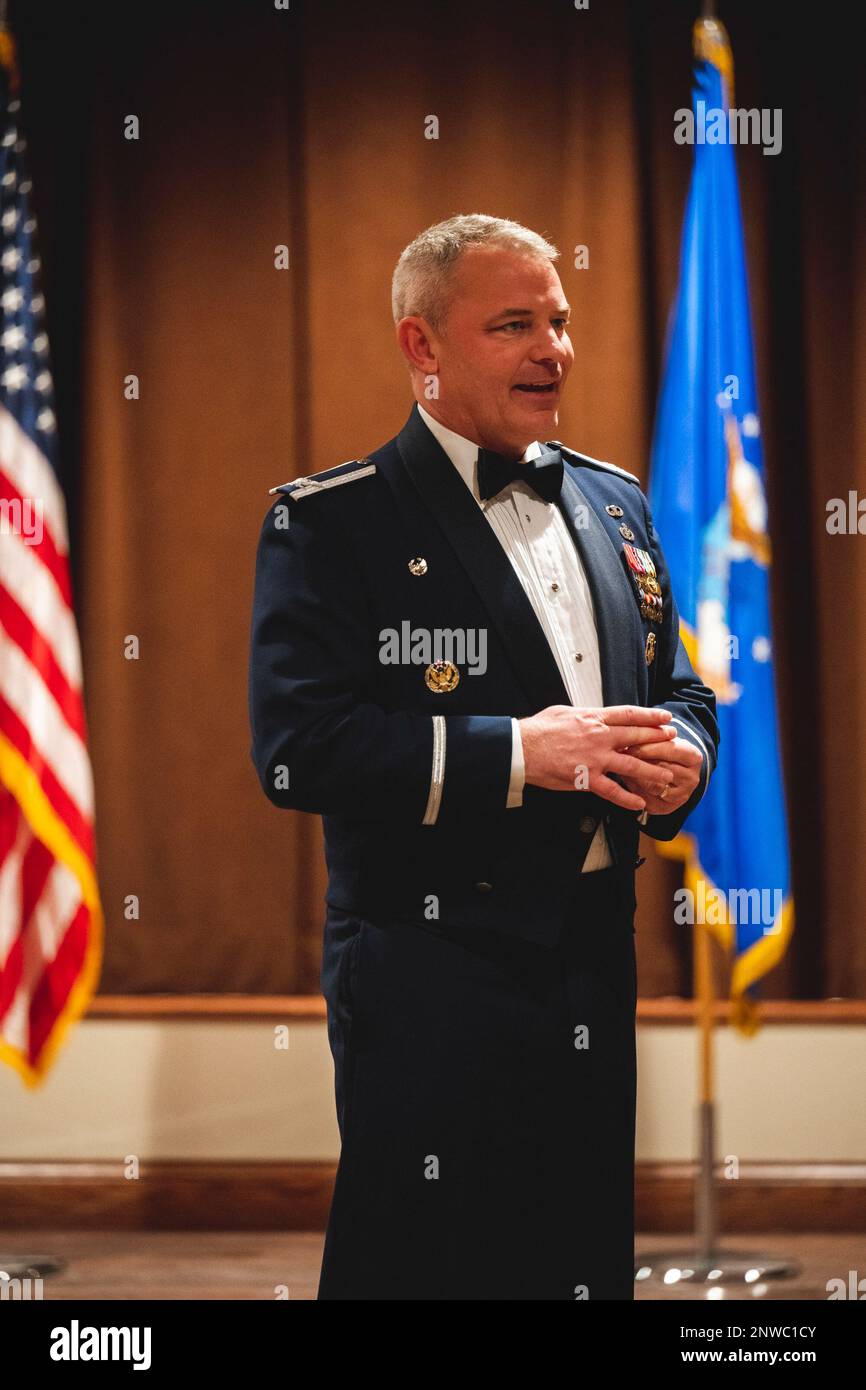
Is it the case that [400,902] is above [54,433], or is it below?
below

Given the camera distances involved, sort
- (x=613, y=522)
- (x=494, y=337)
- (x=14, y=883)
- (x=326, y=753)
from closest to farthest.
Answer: (x=326, y=753) → (x=494, y=337) → (x=613, y=522) → (x=14, y=883)

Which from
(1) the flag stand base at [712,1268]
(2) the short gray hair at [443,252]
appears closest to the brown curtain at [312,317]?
(1) the flag stand base at [712,1268]

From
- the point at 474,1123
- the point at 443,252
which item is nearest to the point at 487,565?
the point at 443,252

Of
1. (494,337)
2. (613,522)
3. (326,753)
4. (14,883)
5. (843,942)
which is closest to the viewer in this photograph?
(326,753)

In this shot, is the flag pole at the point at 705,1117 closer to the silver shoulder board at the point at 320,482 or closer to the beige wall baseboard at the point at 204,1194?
the beige wall baseboard at the point at 204,1194

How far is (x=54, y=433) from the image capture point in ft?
11.7

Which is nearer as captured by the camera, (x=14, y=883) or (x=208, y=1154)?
A: (x=14, y=883)

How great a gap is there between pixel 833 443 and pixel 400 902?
2.51m

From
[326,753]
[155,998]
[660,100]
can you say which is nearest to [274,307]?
[660,100]

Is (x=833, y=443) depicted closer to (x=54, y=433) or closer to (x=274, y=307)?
(x=274, y=307)

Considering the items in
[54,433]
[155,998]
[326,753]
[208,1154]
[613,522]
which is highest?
[54,433]

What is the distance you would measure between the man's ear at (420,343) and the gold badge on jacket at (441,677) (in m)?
0.38

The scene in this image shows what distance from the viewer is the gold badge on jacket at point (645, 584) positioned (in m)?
1.95

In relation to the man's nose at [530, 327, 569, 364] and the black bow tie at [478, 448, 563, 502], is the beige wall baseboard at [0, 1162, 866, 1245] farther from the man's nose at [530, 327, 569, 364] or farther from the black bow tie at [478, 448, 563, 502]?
the man's nose at [530, 327, 569, 364]
